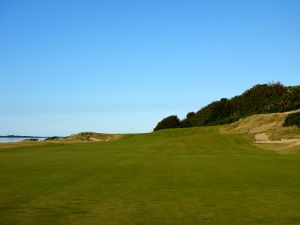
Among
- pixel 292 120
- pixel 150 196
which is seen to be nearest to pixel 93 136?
pixel 292 120

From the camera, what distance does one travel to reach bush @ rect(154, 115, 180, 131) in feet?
348

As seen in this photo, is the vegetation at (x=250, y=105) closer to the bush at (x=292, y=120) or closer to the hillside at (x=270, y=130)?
the hillside at (x=270, y=130)

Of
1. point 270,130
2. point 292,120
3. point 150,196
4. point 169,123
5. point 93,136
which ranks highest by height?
point 169,123

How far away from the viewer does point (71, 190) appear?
48.9ft

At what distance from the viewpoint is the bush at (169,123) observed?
348ft

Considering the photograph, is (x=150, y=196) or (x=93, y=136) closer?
(x=150, y=196)

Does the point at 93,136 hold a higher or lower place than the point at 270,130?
higher

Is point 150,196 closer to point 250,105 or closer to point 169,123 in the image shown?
point 250,105

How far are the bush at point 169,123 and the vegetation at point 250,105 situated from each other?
81 cm

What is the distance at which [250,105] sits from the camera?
9275cm

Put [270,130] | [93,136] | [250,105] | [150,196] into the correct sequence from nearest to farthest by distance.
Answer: [150,196] → [270,130] → [93,136] → [250,105]

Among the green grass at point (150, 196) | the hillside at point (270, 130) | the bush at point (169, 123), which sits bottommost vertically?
the green grass at point (150, 196)

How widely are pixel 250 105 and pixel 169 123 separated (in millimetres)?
21061

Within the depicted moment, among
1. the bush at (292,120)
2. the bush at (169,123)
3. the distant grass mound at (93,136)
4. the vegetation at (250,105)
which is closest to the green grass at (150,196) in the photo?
the bush at (292,120)
